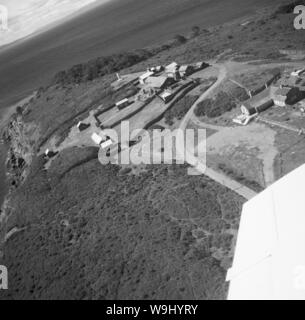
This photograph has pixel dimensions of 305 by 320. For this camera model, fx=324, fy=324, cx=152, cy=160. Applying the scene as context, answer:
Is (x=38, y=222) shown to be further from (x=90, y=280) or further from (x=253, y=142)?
(x=253, y=142)

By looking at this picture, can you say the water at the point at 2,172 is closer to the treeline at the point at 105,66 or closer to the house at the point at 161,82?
the treeline at the point at 105,66

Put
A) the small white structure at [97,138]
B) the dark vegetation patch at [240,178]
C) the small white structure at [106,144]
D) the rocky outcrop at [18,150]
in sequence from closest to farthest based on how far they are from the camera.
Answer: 1. the dark vegetation patch at [240,178]
2. the small white structure at [106,144]
3. the small white structure at [97,138]
4. the rocky outcrop at [18,150]

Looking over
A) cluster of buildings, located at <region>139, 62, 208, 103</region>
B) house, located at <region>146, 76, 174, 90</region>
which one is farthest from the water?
house, located at <region>146, 76, 174, 90</region>

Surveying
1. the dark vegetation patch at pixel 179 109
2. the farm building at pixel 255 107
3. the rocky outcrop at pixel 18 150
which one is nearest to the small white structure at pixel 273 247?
the farm building at pixel 255 107

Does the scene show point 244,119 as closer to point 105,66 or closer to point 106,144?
point 106,144

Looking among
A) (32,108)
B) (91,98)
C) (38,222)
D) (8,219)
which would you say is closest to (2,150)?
(32,108)

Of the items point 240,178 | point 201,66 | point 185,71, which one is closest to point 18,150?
point 185,71

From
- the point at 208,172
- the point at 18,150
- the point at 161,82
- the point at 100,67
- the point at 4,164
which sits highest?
the point at 161,82

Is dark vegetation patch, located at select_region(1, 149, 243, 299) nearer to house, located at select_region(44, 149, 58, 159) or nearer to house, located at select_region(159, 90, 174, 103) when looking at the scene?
house, located at select_region(44, 149, 58, 159)
